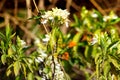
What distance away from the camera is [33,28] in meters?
5.03

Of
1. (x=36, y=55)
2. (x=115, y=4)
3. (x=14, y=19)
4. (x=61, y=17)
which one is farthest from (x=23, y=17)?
(x=61, y=17)

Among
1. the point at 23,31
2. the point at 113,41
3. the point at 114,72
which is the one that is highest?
the point at 23,31

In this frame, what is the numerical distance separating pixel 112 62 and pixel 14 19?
270 cm

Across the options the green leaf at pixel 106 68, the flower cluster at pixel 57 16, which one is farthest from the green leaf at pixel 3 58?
the green leaf at pixel 106 68

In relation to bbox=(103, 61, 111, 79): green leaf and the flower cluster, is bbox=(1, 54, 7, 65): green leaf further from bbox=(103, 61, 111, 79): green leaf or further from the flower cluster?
bbox=(103, 61, 111, 79): green leaf

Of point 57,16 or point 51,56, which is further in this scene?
point 51,56

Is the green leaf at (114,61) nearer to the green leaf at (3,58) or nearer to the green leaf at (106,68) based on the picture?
the green leaf at (106,68)

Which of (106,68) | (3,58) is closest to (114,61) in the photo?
(106,68)

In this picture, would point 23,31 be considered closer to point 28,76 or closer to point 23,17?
point 23,17

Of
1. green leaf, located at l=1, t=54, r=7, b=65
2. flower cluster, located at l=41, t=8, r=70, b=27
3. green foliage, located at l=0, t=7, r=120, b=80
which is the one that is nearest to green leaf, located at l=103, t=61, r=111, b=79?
green foliage, located at l=0, t=7, r=120, b=80

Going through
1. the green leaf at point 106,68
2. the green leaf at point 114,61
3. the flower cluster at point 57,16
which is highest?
the flower cluster at point 57,16

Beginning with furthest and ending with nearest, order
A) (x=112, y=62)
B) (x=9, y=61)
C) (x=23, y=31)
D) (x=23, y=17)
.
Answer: (x=23, y=17)
(x=23, y=31)
(x=9, y=61)
(x=112, y=62)

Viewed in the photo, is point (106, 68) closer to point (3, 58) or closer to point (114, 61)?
point (114, 61)

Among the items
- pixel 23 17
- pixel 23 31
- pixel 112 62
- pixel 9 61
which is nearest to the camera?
pixel 112 62
